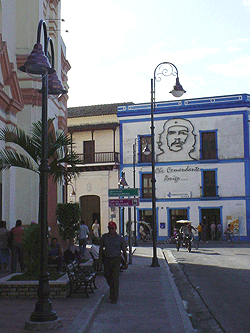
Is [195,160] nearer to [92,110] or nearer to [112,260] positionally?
[92,110]

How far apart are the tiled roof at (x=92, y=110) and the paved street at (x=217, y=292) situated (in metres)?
23.7

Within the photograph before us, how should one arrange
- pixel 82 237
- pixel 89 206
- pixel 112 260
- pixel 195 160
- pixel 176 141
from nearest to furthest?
pixel 112 260, pixel 82 237, pixel 195 160, pixel 176 141, pixel 89 206

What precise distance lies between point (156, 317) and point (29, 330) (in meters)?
2.42

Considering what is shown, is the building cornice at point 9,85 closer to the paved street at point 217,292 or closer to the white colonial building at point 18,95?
the white colonial building at point 18,95

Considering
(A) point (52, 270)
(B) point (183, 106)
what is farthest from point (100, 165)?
(A) point (52, 270)

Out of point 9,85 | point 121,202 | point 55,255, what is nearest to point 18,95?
point 9,85

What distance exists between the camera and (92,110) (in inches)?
1686

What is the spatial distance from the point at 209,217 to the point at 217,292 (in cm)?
2637

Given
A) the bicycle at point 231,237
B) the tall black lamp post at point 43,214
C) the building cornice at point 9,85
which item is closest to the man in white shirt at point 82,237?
the building cornice at point 9,85

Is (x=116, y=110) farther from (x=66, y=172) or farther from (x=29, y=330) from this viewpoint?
(x=29, y=330)

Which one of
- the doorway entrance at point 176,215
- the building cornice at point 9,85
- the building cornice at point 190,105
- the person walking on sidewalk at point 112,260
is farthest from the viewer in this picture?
the doorway entrance at point 176,215

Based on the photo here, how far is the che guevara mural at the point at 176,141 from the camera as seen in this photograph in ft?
126

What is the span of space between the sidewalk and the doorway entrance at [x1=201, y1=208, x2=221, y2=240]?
2576 cm

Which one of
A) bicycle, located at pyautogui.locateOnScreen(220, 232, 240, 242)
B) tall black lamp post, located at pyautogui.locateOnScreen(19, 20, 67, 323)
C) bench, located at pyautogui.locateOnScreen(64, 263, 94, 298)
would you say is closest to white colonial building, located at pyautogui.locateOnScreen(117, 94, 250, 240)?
bicycle, located at pyautogui.locateOnScreen(220, 232, 240, 242)
